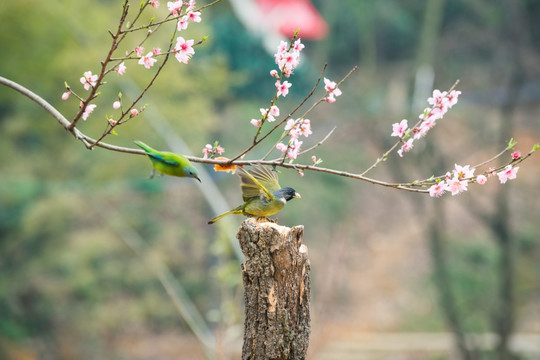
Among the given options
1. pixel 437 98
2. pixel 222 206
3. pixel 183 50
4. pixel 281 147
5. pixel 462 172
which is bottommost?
pixel 462 172

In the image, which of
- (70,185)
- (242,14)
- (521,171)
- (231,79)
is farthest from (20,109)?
(521,171)

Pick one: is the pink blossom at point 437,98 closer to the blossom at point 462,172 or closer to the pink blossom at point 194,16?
the blossom at point 462,172

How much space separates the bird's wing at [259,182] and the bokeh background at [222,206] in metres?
2.18

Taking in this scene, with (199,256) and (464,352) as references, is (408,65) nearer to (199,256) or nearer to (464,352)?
(199,256)

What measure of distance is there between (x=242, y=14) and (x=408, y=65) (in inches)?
248

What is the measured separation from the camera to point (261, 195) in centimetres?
232

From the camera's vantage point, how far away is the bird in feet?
7.52

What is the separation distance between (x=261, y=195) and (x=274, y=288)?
36 cm

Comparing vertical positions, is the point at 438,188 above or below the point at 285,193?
below

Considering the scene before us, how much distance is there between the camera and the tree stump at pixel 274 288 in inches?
90.0

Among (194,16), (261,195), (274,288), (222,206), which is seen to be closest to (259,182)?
(261,195)

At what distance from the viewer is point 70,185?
7785mm

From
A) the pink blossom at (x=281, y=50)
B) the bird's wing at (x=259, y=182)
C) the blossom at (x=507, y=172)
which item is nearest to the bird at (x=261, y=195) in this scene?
the bird's wing at (x=259, y=182)

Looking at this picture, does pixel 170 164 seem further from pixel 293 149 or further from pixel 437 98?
pixel 437 98
